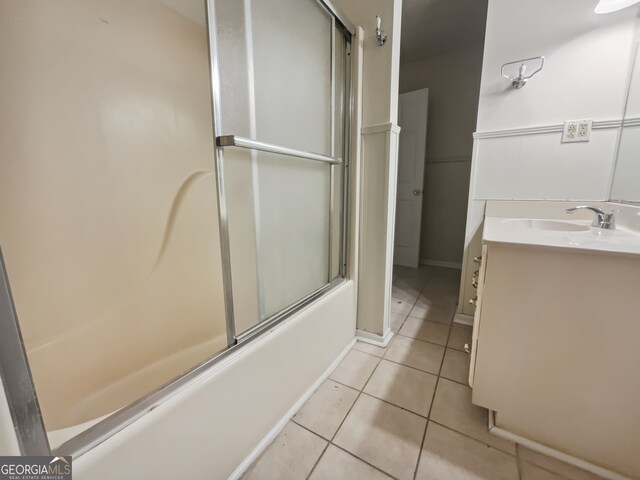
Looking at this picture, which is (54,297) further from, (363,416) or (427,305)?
(427,305)

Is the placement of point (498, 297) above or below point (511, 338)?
above

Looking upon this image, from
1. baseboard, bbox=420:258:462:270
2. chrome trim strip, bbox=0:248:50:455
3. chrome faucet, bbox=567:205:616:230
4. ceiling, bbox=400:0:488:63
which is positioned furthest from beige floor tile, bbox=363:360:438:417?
ceiling, bbox=400:0:488:63

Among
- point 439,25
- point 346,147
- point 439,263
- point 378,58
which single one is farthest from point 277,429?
point 439,25

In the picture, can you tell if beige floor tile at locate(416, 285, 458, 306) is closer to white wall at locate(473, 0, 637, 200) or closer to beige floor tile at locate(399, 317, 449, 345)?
beige floor tile at locate(399, 317, 449, 345)

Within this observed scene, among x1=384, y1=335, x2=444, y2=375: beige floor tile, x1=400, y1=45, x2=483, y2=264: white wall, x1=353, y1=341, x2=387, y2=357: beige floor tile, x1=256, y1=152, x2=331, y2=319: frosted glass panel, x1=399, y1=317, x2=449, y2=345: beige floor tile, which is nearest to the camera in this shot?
x1=256, y1=152, x2=331, y2=319: frosted glass panel

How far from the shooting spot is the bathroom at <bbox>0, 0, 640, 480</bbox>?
78 cm

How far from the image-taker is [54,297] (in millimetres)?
1073

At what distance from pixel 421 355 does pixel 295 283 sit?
2.86ft

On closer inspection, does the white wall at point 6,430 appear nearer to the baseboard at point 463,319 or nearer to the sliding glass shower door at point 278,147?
the sliding glass shower door at point 278,147

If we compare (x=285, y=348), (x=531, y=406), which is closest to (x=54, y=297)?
(x=285, y=348)

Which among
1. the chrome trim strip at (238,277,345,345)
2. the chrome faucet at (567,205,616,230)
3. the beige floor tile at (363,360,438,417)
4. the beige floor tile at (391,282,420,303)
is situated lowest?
the beige floor tile at (363,360,438,417)

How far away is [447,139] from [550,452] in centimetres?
266

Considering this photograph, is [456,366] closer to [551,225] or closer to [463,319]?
[463,319]

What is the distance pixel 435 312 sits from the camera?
196 centimetres
